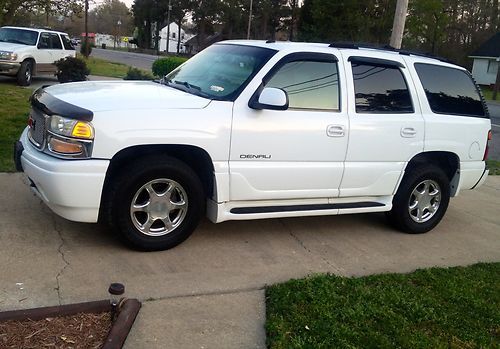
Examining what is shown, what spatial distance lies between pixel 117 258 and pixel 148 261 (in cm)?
25

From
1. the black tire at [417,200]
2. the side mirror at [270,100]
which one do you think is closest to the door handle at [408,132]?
the black tire at [417,200]

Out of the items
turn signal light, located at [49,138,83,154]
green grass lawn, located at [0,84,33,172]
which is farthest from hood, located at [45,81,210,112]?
green grass lawn, located at [0,84,33,172]

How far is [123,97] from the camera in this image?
4605 millimetres

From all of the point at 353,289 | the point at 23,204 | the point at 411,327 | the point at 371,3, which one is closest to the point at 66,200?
the point at 23,204

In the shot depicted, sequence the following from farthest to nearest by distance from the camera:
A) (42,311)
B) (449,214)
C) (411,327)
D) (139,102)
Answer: (449,214), (139,102), (411,327), (42,311)

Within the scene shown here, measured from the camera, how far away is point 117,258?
4520 mm

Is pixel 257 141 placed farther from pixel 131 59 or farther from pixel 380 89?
pixel 131 59

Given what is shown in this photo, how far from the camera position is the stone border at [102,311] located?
3.28 metres

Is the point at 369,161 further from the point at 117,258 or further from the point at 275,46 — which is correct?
the point at 117,258

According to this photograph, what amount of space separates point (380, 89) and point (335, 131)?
81 centimetres

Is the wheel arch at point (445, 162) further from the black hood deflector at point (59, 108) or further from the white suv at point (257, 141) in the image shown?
the black hood deflector at point (59, 108)

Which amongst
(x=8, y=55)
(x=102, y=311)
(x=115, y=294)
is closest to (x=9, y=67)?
(x=8, y=55)

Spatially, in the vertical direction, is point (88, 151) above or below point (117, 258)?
above

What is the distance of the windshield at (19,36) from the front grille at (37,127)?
42.7ft
